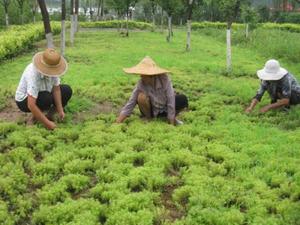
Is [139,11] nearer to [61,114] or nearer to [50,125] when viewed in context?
[61,114]

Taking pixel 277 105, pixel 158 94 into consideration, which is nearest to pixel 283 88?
pixel 277 105

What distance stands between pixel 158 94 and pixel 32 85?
85.3 inches

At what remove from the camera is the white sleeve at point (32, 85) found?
7926 mm

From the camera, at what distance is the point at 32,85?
26.1 ft

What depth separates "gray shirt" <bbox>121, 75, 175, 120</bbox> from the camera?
8.47m

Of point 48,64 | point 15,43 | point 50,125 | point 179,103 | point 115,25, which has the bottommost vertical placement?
point 50,125

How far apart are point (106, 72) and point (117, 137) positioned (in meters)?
6.16

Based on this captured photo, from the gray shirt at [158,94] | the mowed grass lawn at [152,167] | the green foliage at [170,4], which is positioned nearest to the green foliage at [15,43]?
the green foliage at [170,4]

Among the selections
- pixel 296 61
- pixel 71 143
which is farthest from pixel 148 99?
pixel 296 61

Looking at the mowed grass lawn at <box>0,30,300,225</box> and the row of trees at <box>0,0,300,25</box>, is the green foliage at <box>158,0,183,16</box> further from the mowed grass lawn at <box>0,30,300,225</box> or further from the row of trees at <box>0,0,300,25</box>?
the mowed grass lawn at <box>0,30,300,225</box>

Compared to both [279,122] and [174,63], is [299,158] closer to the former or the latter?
[279,122]

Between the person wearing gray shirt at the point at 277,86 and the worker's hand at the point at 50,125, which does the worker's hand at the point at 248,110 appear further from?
the worker's hand at the point at 50,125

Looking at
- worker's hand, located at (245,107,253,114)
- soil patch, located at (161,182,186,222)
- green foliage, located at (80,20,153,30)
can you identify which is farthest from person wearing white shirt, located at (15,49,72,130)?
green foliage, located at (80,20,153,30)

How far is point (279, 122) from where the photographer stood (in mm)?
9055
